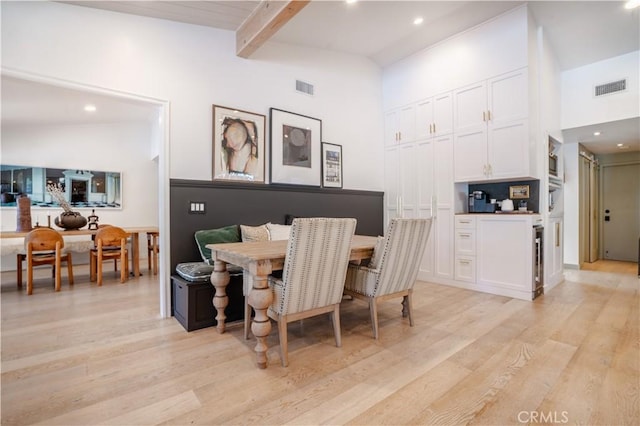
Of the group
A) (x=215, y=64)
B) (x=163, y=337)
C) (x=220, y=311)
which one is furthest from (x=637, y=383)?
(x=215, y=64)

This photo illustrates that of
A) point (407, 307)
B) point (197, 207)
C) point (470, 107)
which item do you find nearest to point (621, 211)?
point (470, 107)

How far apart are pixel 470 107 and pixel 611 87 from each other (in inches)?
86.8

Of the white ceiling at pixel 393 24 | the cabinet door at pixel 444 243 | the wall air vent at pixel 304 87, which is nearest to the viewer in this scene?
the white ceiling at pixel 393 24

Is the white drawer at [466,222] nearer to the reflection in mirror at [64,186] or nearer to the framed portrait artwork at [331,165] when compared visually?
the framed portrait artwork at [331,165]

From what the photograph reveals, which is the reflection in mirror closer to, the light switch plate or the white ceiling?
the white ceiling

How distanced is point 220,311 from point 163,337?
0.46 m

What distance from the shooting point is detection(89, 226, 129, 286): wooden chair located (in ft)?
13.7

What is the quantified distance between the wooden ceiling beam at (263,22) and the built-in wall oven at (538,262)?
335 centimetres

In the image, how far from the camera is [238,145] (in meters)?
3.38

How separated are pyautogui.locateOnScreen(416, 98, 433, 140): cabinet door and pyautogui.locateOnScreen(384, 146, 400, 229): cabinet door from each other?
452mm

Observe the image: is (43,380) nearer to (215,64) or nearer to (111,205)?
(215,64)

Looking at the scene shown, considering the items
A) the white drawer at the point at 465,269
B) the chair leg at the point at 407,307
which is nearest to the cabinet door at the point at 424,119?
the white drawer at the point at 465,269

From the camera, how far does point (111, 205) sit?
591cm

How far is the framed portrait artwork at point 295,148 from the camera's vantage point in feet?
12.0
